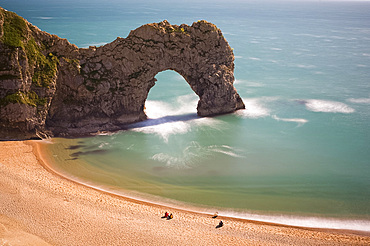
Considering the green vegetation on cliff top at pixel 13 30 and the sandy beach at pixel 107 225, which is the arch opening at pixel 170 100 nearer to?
the green vegetation on cliff top at pixel 13 30

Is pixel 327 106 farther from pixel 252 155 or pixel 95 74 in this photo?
pixel 95 74

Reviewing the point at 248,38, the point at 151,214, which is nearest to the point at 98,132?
the point at 151,214

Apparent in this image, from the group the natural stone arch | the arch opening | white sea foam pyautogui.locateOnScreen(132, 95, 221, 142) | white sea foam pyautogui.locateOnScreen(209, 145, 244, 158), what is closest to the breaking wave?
white sea foam pyautogui.locateOnScreen(209, 145, 244, 158)

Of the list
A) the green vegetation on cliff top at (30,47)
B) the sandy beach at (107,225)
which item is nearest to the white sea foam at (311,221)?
the sandy beach at (107,225)

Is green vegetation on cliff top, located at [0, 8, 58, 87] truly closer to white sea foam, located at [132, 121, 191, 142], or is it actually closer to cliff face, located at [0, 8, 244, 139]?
cliff face, located at [0, 8, 244, 139]

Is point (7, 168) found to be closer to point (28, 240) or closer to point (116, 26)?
point (28, 240)

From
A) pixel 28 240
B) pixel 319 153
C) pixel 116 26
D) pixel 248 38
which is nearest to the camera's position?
pixel 28 240
